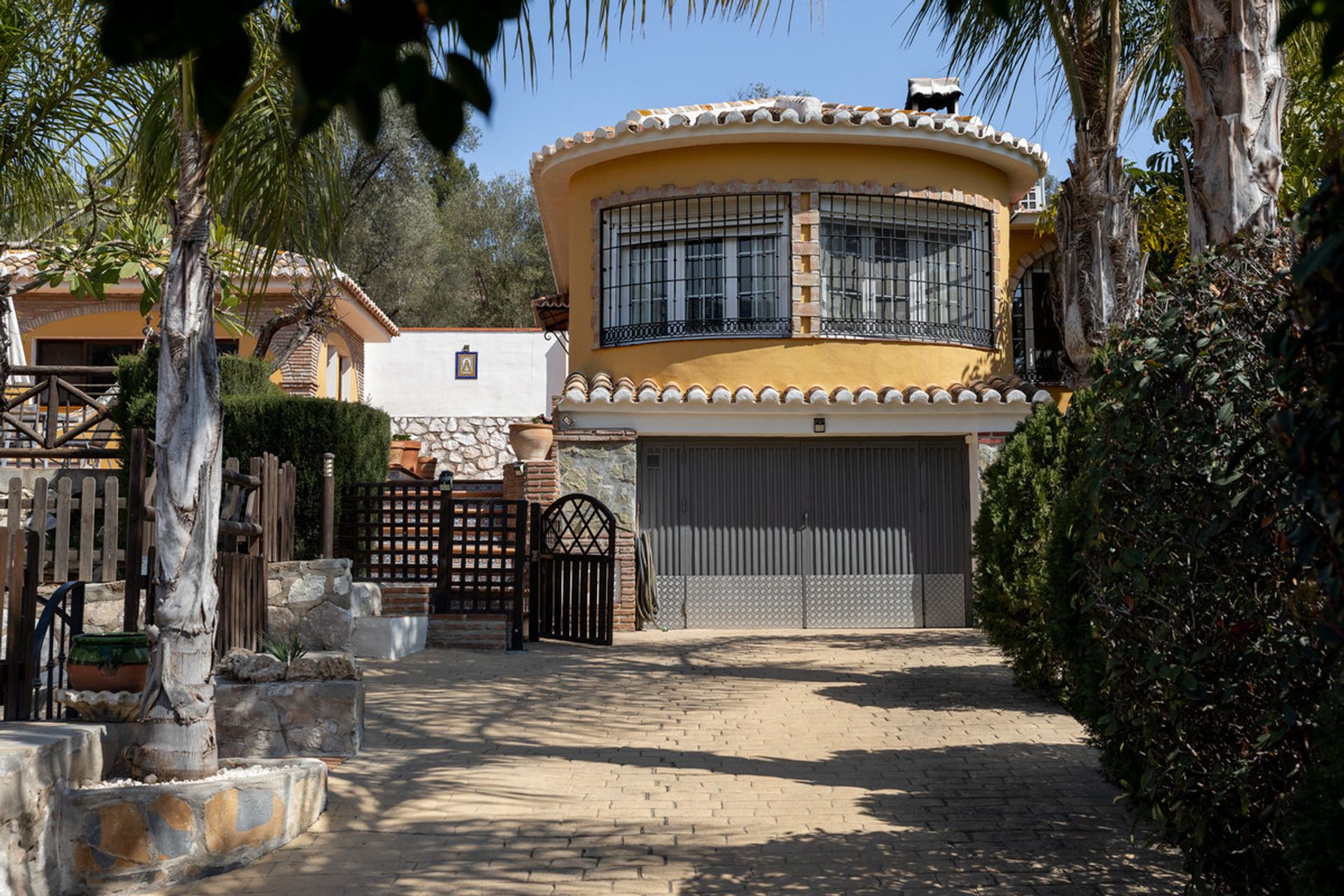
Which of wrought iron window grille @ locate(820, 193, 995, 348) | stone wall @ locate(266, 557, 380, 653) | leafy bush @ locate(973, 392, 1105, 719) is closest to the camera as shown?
leafy bush @ locate(973, 392, 1105, 719)

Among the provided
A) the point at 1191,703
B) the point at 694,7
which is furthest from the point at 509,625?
the point at 1191,703

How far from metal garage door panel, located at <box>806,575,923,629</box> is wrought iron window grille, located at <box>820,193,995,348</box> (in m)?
3.02

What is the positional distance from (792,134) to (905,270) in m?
2.25

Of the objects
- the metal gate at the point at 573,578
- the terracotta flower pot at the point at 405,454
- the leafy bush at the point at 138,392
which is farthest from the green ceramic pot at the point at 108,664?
the terracotta flower pot at the point at 405,454

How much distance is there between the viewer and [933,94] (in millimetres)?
18438

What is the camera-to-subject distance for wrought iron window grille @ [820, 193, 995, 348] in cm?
1512

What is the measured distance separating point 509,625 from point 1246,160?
8.77 meters

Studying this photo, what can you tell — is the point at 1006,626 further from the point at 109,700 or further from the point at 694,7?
the point at 109,700

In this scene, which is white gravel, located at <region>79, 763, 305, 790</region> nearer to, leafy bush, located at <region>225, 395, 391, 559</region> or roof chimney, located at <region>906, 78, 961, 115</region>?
leafy bush, located at <region>225, 395, 391, 559</region>

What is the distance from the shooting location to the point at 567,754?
7.66 meters

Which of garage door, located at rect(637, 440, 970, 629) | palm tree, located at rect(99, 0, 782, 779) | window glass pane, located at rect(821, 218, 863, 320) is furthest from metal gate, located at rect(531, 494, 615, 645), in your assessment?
palm tree, located at rect(99, 0, 782, 779)

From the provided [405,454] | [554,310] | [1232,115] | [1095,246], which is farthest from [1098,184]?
[405,454]

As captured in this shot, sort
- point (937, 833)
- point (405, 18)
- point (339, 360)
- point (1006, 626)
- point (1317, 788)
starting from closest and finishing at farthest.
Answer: point (405, 18) → point (1317, 788) → point (937, 833) → point (1006, 626) → point (339, 360)

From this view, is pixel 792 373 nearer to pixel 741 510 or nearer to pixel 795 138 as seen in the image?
pixel 741 510
